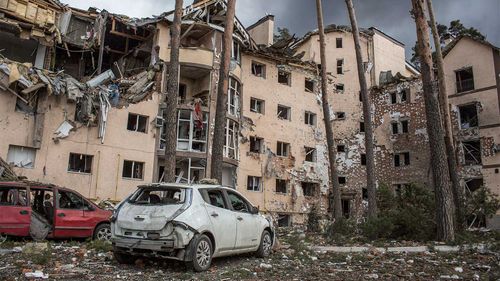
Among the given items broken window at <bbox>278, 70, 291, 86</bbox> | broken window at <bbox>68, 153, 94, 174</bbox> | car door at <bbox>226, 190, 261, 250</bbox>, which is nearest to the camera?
car door at <bbox>226, 190, 261, 250</bbox>

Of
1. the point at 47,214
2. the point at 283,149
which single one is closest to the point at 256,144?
the point at 283,149

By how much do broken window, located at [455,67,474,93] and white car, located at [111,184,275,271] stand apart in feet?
87.4

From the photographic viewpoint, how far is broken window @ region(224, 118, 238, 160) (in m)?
25.1

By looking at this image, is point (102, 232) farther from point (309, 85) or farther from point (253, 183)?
point (309, 85)

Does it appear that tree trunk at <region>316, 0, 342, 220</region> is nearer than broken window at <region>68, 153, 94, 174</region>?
No

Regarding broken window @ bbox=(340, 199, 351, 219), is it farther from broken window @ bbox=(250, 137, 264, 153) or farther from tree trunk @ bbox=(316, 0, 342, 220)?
tree trunk @ bbox=(316, 0, 342, 220)

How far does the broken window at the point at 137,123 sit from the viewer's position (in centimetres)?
2273

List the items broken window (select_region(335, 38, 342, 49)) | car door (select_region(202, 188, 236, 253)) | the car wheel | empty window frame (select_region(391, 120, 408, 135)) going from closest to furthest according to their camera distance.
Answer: car door (select_region(202, 188, 236, 253)), the car wheel, empty window frame (select_region(391, 120, 408, 135)), broken window (select_region(335, 38, 342, 49))

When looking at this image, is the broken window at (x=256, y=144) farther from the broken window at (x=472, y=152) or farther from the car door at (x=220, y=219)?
the car door at (x=220, y=219)

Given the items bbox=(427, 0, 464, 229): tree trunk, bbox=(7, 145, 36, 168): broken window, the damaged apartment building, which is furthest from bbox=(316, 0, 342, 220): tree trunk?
bbox=(7, 145, 36, 168): broken window

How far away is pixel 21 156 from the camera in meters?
19.1

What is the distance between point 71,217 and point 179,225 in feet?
18.1

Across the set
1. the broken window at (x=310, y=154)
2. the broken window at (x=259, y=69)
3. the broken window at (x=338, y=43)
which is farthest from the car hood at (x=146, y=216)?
the broken window at (x=338, y=43)

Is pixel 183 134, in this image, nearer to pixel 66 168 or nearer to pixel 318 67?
pixel 66 168
